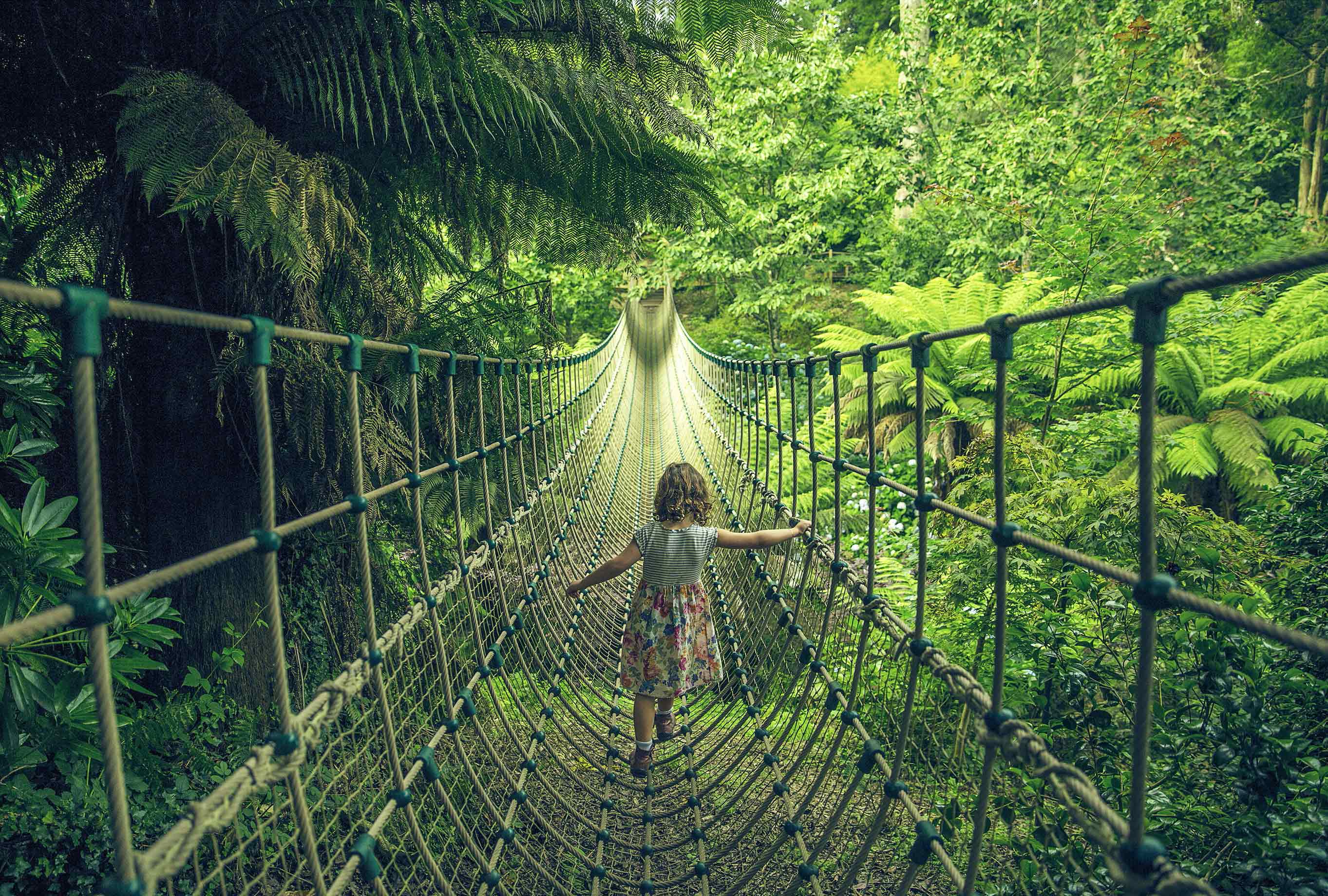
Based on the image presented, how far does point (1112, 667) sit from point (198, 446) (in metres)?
2.04

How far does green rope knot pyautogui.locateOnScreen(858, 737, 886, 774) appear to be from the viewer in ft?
4.56

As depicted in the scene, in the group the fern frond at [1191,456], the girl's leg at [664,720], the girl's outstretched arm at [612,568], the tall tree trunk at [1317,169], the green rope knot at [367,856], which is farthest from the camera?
the tall tree trunk at [1317,169]

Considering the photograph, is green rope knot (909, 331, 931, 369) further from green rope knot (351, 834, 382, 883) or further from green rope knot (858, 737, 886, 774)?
green rope knot (351, 834, 382, 883)

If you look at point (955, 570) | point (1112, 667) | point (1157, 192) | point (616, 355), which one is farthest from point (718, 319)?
point (1112, 667)

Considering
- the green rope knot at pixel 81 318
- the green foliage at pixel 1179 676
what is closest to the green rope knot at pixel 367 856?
the green rope knot at pixel 81 318

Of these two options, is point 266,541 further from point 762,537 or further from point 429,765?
point 762,537

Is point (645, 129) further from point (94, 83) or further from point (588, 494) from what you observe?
point (588, 494)

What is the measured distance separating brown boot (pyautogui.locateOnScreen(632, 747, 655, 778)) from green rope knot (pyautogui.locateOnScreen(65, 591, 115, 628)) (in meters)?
1.70

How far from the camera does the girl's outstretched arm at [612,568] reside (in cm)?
211

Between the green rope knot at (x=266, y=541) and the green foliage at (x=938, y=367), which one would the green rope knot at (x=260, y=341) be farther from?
the green foliage at (x=938, y=367)

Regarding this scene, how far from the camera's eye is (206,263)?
5.72 feet

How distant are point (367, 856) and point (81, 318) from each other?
31.8 inches

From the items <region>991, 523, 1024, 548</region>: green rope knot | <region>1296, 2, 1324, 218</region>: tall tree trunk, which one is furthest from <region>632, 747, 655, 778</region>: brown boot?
<region>1296, 2, 1324, 218</region>: tall tree trunk

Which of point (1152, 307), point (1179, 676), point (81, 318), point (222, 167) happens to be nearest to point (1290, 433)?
point (1179, 676)
